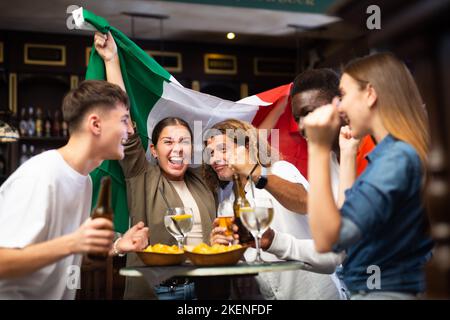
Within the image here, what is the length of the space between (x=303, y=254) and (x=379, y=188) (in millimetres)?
379

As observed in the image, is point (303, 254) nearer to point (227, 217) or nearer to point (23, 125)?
point (227, 217)

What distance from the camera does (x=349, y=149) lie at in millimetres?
1387

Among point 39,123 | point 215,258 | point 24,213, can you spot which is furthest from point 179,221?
point 39,123

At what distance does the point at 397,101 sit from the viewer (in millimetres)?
1115

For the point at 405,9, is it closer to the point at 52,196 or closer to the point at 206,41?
the point at 52,196

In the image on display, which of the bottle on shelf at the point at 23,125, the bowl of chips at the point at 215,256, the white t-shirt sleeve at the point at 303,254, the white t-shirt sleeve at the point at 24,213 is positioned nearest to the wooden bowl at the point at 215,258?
the bowl of chips at the point at 215,256

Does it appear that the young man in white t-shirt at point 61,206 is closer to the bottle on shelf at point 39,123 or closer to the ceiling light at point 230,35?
the bottle on shelf at point 39,123

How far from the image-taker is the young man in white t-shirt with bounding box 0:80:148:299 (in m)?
1.11

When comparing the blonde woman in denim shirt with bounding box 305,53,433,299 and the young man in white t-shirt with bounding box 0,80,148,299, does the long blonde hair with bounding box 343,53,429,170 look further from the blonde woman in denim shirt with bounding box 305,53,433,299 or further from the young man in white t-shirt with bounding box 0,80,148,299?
the young man in white t-shirt with bounding box 0,80,148,299

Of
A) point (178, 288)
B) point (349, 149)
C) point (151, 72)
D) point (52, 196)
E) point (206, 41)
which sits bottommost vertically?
point (178, 288)

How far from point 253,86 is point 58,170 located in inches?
169

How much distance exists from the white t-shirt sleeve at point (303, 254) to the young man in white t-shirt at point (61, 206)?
1.44 feet

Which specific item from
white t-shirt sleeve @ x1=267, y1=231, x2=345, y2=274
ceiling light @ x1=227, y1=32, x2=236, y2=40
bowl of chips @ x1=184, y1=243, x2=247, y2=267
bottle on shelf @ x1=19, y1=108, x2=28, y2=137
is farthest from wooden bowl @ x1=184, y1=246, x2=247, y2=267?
ceiling light @ x1=227, y1=32, x2=236, y2=40
